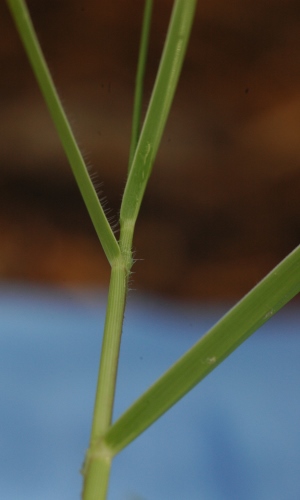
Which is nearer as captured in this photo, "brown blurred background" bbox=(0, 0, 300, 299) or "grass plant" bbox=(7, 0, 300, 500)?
"grass plant" bbox=(7, 0, 300, 500)

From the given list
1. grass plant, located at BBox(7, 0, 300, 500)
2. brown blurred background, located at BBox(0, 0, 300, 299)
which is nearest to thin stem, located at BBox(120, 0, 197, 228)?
grass plant, located at BBox(7, 0, 300, 500)

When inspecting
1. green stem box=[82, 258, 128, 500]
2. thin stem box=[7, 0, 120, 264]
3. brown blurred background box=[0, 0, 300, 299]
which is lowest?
brown blurred background box=[0, 0, 300, 299]

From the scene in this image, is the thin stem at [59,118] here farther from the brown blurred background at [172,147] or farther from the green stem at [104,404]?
the brown blurred background at [172,147]

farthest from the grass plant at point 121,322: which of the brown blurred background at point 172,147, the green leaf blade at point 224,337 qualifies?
the brown blurred background at point 172,147

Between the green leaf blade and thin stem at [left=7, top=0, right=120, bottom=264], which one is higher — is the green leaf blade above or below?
below

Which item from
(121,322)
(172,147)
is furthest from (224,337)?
(172,147)

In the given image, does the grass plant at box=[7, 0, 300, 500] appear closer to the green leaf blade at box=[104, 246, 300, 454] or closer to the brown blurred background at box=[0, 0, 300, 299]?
the green leaf blade at box=[104, 246, 300, 454]
